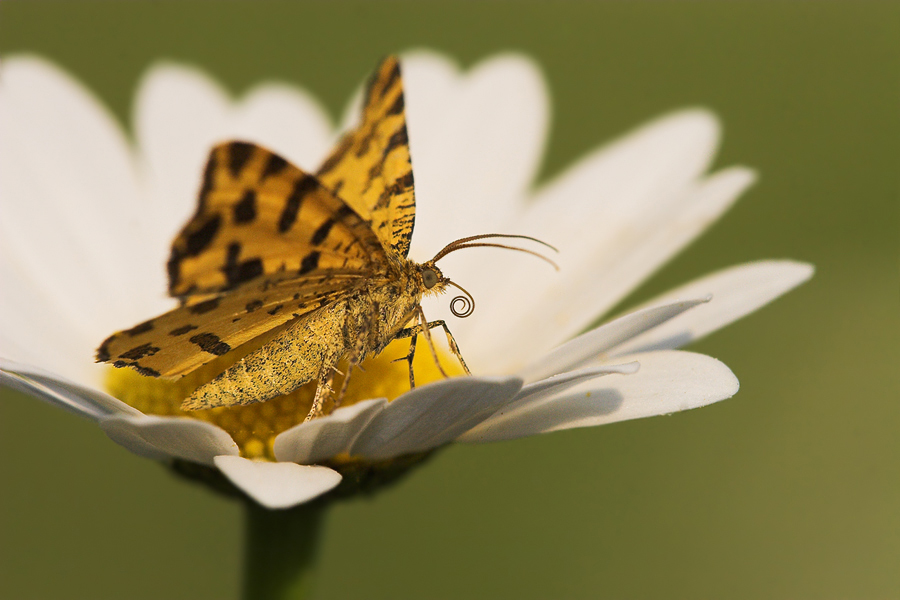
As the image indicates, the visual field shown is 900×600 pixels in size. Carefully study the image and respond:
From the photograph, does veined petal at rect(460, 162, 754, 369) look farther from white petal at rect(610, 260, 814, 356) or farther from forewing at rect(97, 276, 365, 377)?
forewing at rect(97, 276, 365, 377)

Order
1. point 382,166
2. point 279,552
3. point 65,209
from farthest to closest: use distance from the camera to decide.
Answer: point 65,209 < point 382,166 < point 279,552

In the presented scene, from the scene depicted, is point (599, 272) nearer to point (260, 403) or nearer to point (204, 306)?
point (260, 403)

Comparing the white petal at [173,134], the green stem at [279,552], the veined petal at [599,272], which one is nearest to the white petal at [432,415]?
the green stem at [279,552]

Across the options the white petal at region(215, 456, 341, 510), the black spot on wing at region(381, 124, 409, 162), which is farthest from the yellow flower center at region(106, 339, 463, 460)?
the black spot on wing at region(381, 124, 409, 162)

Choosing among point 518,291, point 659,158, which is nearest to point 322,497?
point 518,291

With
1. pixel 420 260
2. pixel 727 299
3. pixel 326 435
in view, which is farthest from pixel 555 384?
pixel 420 260

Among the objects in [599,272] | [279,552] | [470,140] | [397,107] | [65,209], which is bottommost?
[279,552]

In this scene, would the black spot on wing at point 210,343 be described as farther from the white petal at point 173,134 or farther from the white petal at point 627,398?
the white petal at point 173,134
